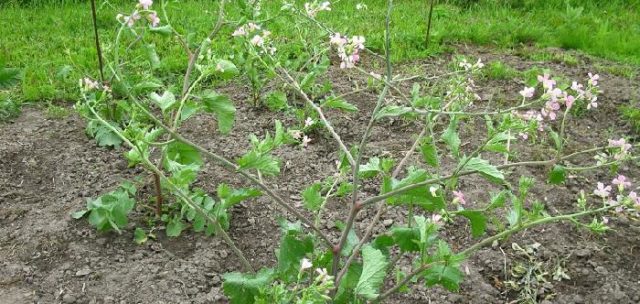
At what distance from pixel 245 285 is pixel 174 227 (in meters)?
0.84

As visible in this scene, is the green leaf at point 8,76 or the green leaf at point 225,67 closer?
the green leaf at point 225,67

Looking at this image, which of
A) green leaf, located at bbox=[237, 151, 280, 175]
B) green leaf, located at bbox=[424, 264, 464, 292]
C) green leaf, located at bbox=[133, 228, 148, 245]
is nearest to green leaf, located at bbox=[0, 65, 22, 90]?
green leaf, located at bbox=[133, 228, 148, 245]

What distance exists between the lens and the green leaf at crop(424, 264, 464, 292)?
193 cm

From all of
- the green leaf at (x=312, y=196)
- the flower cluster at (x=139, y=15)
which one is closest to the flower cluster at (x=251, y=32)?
the flower cluster at (x=139, y=15)

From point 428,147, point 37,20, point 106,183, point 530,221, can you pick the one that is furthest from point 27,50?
point 530,221

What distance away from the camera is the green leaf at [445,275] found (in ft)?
6.33

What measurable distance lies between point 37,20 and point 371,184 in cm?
317

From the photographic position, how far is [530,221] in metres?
1.96

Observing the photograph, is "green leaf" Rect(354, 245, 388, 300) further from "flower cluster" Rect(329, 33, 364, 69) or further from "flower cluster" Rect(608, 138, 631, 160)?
"flower cluster" Rect(608, 138, 631, 160)

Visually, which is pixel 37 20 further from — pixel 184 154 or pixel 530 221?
pixel 530 221

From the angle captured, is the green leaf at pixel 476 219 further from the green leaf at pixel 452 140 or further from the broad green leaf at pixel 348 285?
the broad green leaf at pixel 348 285

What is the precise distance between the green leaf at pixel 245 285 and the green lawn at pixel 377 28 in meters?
2.26

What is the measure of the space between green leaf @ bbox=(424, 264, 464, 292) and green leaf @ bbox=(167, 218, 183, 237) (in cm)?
116

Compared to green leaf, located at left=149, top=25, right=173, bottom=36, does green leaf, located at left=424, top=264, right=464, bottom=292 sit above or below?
below
